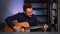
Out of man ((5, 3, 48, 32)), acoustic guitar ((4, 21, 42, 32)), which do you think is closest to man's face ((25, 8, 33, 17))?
man ((5, 3, 48, 32))

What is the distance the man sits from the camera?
5.65 ft

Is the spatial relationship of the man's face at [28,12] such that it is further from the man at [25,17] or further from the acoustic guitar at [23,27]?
the acoustic guitar at [23,27]

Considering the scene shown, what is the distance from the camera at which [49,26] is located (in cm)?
173

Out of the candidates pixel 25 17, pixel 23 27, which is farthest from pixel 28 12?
pixel 23 27

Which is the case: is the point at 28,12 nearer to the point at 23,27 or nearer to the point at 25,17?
the point at 25,17

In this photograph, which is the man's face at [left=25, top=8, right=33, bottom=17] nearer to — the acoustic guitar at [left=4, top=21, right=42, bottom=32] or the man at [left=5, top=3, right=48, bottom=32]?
the man at [left=5, top=3, right=48, bottom=32]

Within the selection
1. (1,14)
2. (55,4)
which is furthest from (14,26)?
(55,4)

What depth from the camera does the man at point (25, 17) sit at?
1.72 meters

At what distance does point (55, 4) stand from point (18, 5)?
405 mm

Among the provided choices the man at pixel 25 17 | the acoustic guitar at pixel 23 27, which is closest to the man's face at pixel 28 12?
the man at pixel 25 17

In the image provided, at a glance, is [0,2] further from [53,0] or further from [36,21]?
[53,0]

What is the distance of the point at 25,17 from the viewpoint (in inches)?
68.6

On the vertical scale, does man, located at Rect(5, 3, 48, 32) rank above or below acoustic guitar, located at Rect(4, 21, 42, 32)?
above

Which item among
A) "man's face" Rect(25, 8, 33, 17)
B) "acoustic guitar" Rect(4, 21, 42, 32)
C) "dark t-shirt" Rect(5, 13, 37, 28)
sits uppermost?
"man's face" Rect(25, 8, 33, 17)
